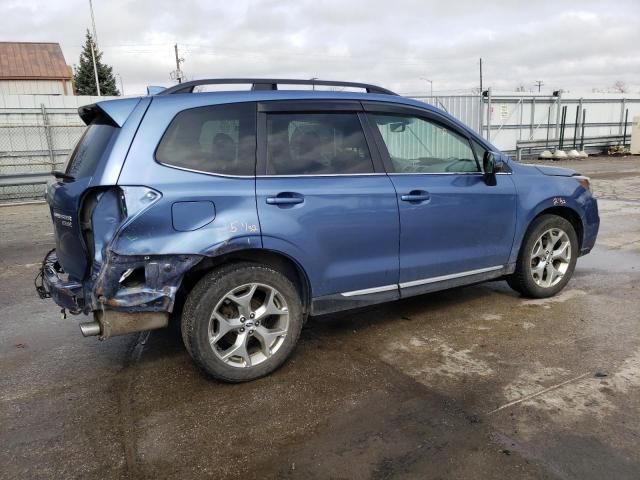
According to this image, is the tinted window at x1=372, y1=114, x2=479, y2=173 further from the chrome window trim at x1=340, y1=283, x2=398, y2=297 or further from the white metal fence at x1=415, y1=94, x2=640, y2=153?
the white metal fence at x1=415, y1=94, x2=640, y2=153

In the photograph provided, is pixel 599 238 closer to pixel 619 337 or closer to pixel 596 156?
pixel 619 337

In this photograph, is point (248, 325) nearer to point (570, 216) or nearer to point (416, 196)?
point (416, 196)

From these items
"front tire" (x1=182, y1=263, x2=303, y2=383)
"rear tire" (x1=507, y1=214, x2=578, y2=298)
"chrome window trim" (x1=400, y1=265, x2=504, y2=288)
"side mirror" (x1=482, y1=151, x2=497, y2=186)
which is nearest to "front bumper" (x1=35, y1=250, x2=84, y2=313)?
"front tire" (x1=182, y1=263, x2=303, y2=383)

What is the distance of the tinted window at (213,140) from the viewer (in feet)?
10.8

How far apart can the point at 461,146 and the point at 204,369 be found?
107 inches

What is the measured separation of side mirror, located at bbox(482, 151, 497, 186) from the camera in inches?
168

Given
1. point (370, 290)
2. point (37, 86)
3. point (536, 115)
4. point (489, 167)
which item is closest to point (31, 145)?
point (370, 290)

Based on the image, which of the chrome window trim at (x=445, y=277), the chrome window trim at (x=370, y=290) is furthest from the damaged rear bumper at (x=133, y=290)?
the chrome window trim at (x=445, y=277)

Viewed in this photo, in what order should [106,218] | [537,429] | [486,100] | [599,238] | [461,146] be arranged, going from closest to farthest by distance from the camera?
[537,429] → [106,218] → [461,146] → [599,238] → [486,100]

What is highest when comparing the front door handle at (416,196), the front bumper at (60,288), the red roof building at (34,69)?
the red roof building at (34,69)

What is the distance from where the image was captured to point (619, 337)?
4070mm

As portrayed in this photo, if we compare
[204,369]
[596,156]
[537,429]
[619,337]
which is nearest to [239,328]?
[204,369]

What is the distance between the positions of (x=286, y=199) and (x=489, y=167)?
5.93 feet

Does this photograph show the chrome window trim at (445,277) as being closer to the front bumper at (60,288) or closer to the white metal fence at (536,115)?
the front bumper at (60,288)
